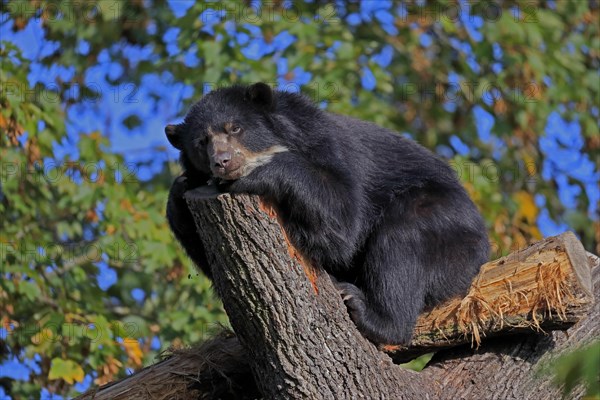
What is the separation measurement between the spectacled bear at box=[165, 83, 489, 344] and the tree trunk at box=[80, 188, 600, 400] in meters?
0.24

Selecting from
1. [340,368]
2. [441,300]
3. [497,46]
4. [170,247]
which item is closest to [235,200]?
[340,368]

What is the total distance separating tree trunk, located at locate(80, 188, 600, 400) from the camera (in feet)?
16.9

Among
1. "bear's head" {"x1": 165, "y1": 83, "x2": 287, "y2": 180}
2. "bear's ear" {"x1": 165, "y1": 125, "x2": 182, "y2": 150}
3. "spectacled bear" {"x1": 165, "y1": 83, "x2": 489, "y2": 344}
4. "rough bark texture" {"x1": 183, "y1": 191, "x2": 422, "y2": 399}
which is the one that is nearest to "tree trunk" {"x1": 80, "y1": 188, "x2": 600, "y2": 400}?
"rough bark texture" {"x1": 183, "y1": 191, "x2": 422, "y2": 399}

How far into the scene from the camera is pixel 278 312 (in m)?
5.17

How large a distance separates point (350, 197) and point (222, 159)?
0.88m

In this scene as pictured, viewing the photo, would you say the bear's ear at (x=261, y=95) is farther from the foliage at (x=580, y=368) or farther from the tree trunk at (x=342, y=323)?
the foliage at (x=580, y=368)

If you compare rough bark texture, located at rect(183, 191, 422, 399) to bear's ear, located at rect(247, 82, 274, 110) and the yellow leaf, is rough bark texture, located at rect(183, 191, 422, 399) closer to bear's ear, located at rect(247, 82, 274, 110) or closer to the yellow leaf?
bear's ear, located at rect(247, 82, 274, 110)

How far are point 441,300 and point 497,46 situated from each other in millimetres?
8286

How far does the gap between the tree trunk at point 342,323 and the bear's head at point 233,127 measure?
0.80 metres

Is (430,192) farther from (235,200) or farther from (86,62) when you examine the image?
(86,62)

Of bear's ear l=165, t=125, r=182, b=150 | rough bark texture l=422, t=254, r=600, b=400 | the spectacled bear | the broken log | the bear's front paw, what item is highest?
bear's ear l=165, t=125, r=182, b=150

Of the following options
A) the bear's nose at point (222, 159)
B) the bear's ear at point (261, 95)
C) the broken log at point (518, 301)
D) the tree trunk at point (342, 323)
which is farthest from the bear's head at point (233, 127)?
the broken log at point (518, 301)

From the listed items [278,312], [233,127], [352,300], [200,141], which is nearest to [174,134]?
[200,141]

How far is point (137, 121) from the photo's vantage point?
48.3 feet
